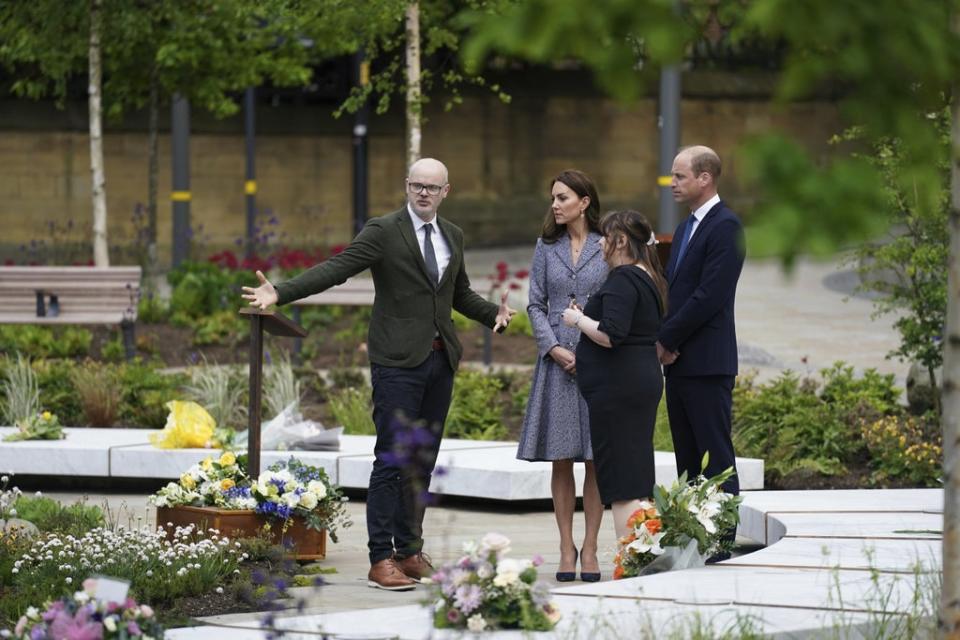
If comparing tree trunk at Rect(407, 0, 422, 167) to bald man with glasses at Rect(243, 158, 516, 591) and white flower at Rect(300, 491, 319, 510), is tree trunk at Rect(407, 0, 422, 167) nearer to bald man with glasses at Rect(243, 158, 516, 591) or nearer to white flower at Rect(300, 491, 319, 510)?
bald man with glasses at Rect(243, 158, 516, 591)

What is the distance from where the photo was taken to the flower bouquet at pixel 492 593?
200 inches

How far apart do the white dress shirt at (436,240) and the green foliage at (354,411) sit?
3.24 meters

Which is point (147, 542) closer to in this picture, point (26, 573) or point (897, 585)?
point (26, 573)

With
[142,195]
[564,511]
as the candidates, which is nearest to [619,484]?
[564,511]

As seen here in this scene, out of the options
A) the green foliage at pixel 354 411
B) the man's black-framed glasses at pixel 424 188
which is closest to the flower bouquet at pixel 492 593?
the man's black-framed glasses at pixel 424 188

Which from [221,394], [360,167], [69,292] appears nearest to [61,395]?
[221,394]

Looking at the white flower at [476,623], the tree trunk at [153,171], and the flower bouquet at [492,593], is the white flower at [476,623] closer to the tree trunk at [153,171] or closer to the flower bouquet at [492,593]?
the flower bouquet at [492,593]

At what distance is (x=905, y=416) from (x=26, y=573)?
18.5 feet

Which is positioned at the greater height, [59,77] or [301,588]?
[59,77]

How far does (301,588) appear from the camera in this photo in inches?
275

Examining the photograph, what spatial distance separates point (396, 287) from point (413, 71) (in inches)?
289

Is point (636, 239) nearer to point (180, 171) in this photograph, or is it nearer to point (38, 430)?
point (38, 430)

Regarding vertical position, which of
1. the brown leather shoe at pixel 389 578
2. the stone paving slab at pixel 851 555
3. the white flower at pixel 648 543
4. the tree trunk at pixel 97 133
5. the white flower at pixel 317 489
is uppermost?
the tree trunk at pixel 97 133

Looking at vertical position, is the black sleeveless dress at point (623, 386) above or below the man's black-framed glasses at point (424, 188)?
below
